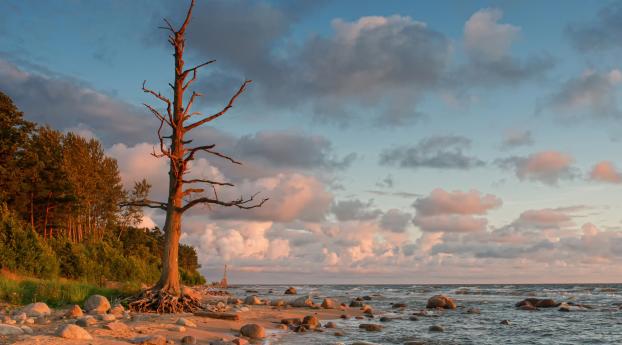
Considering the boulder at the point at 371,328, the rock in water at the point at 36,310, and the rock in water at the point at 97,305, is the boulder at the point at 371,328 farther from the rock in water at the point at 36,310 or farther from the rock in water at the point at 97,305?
the rock in water at the point at 36,310

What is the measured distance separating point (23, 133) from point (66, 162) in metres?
9.27

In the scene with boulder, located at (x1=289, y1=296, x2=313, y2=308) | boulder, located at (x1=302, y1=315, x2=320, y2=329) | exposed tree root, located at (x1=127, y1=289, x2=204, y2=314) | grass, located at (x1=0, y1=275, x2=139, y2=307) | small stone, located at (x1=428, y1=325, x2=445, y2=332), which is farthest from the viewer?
boulder, located at (x1=289, y1=296, x2=313, y2=308)

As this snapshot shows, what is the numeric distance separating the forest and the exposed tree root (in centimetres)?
611

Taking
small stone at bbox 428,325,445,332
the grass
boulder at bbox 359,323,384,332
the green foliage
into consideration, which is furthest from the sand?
the green foliage

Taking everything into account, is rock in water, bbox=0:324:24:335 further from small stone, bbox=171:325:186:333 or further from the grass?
the grass

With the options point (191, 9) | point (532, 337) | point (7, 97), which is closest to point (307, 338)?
point (532, 337)

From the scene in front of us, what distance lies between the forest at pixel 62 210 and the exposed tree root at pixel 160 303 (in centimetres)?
611

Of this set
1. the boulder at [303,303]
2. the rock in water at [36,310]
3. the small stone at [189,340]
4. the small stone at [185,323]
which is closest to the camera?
the small stone at [189,340]

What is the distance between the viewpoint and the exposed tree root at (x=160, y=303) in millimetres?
20141

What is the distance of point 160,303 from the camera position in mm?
20297

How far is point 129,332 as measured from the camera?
1362 centimetres

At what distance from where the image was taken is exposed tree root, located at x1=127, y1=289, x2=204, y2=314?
66.1 ft

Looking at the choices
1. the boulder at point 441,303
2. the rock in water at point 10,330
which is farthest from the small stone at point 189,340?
the boulder at point 441,303

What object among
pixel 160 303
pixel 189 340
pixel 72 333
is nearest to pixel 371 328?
pixel 160 303
